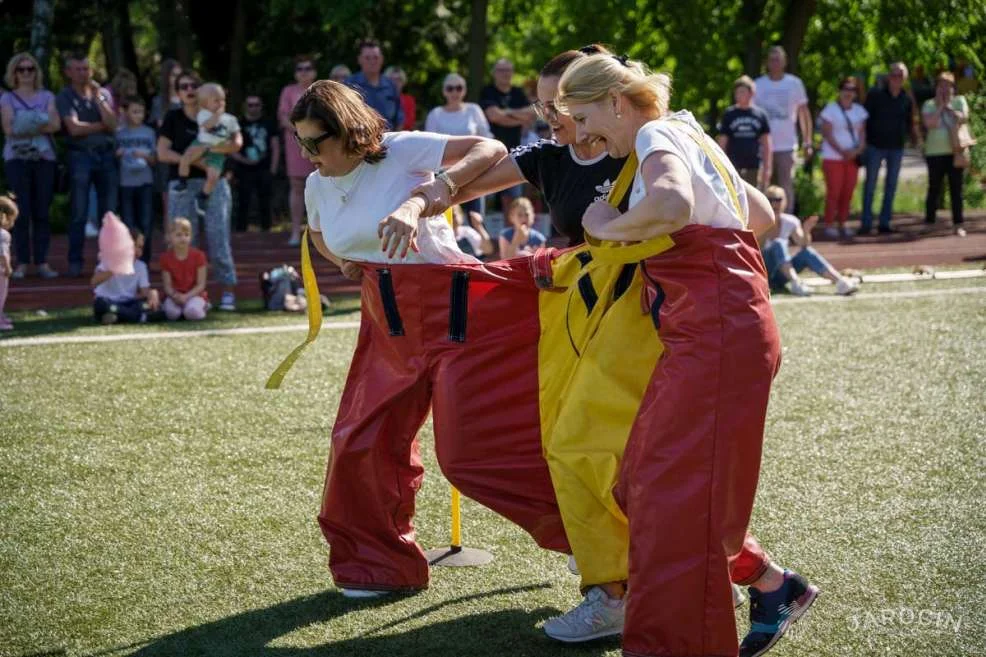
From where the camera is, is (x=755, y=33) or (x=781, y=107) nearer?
(x=781, y=107)

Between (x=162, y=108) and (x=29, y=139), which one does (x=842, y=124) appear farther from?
(x=29, y=139)

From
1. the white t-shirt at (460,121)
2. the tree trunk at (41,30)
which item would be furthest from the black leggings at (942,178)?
the tree trunk at (41,30)

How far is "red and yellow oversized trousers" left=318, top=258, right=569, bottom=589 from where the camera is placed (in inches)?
181

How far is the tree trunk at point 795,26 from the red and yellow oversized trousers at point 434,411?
1688 centimetres

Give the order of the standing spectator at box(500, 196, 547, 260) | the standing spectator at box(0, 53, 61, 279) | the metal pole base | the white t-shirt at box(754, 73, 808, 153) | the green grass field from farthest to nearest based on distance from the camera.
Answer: the white t-shirt at box(754, 73, 808, 153)
the standing spectator at box(0, 53, 61, 279)
the standing spectator at box(500, 196, 547, 260)
the metal pole base
the green grass field

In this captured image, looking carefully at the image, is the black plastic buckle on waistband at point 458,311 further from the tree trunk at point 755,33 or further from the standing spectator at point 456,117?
the tree trunk at point 755,33

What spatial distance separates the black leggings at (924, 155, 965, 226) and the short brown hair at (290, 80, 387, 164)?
50.3ft

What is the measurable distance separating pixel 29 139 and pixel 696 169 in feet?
33.8

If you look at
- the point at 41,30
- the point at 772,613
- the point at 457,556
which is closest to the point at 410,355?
the point at 457,556

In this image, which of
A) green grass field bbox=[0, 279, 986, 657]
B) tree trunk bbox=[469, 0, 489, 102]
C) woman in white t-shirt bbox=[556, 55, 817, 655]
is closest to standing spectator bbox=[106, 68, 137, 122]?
tree trunk bbox=[469, 0, 489, 102]

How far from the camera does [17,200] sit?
42.5ft

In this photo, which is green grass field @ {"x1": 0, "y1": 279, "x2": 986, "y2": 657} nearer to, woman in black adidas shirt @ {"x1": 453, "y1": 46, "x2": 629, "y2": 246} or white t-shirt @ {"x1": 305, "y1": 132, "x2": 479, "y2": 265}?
white t-shirt @ {"x1": 305, "y1": 132, "x2": 479, "y2": 265}

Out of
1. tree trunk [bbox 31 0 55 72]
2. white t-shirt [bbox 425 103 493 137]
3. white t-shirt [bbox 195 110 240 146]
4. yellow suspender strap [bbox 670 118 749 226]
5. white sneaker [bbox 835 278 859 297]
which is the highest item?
tree trunk [bbox 31 0 55 72]

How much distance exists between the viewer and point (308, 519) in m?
5.81
